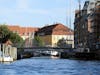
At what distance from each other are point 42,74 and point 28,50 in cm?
9356

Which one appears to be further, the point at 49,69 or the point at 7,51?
the point at 7,51

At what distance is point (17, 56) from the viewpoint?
177m

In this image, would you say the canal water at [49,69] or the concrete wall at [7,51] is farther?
the concrete wall at [7,51]

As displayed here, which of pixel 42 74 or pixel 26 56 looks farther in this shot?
pixel 26 56

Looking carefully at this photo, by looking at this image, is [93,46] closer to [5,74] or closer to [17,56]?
[17,56]

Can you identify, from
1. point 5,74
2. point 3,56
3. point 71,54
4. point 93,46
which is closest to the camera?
point 5,74

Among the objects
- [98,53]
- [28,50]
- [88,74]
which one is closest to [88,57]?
[98,53]

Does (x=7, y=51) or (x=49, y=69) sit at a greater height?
(x=7, y=51)

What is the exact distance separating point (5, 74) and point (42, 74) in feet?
18.5

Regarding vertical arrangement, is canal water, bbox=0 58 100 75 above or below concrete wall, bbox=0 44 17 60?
below

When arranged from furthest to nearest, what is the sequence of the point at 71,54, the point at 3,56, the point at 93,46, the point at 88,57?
the point at 93,46 < the point at 71,54 < the point at 88,57 < the point at 3,56

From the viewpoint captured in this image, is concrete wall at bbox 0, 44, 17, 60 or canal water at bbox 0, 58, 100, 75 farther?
concrete wall at bbox 0, 44, 17, 60

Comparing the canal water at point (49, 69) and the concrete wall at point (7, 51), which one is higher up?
the concrete wall at point (7, 51)

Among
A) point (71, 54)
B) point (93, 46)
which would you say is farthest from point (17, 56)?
point (93, 46)
